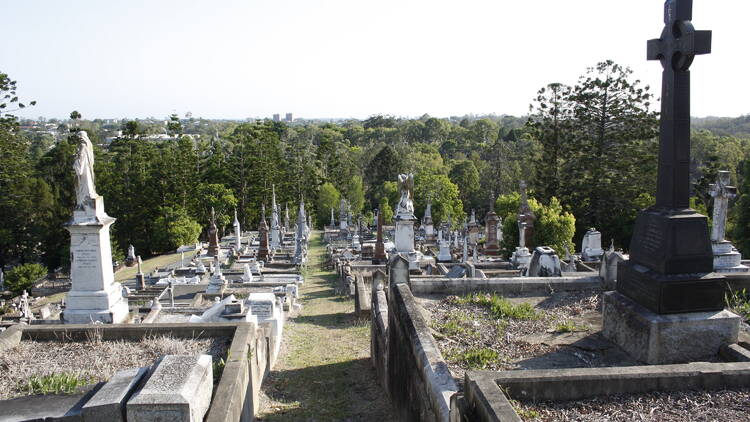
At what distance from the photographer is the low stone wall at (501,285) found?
720 centimetres

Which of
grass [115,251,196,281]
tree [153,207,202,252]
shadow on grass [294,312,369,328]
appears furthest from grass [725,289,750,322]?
tree [153,207,202,252]

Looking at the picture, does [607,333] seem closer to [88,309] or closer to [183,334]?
[183,334]

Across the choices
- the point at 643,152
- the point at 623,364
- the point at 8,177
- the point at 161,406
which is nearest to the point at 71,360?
the point at 161,406

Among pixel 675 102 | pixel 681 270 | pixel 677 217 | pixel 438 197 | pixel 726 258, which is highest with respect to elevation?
pixel 675 102

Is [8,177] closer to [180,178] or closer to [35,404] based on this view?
[180,178]

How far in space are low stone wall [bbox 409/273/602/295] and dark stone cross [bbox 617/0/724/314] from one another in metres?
1.97

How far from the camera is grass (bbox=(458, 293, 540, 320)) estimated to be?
6262mm

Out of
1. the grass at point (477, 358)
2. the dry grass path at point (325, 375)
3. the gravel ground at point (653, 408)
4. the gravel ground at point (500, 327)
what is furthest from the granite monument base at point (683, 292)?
the dry grass path at point (325, 375)

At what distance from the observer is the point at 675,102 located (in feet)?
17.0

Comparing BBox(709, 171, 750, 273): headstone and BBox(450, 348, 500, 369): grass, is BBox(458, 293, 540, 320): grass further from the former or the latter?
BBox(709, 171, 750, 273): headstone

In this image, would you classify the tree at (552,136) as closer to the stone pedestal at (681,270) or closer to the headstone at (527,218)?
the headstone at (527,218)

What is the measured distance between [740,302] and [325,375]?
569 cm

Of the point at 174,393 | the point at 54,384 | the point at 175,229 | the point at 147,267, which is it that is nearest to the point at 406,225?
the point at 54,384

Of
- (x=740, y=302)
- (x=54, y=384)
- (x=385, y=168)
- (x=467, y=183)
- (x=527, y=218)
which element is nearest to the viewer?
(x=54, y=384)
